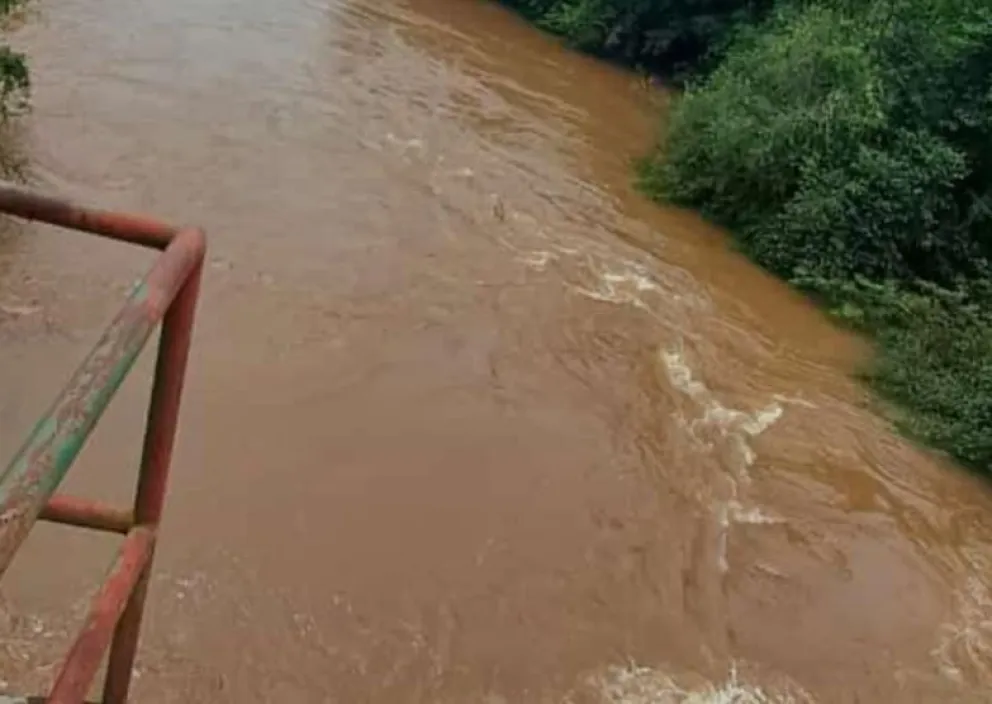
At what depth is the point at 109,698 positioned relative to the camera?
1.78m

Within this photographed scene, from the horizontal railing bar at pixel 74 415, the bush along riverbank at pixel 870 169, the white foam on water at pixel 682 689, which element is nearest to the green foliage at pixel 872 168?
the bush along riverbank at pixel 870 169

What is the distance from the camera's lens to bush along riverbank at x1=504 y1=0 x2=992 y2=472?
9.44 metres

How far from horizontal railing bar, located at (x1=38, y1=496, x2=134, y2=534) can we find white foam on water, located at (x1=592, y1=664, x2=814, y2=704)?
4058 mm

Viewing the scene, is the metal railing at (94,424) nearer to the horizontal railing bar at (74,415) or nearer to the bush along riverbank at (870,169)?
the horizontal railing bar at (74,415)

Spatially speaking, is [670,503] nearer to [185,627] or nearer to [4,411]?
[185,627]

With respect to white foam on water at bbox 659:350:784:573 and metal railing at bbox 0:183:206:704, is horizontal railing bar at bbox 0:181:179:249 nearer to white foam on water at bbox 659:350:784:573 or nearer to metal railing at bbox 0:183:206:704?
metal railing at bbox 0:183:206:704

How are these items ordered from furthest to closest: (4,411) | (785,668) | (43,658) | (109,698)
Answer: (4,411), (785,668), (43,658), (109,698)

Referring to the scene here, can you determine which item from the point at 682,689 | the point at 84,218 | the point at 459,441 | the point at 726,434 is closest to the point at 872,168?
the point at 726,434

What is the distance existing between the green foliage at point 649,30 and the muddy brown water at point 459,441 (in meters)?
3.61

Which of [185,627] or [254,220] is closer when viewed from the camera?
[185,627]

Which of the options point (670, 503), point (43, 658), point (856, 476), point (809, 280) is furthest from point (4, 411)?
point (809, 280)

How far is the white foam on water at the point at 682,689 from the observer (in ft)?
18.4

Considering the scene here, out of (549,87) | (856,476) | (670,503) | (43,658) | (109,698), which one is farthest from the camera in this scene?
(549,87)

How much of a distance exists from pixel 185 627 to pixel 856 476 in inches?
155
